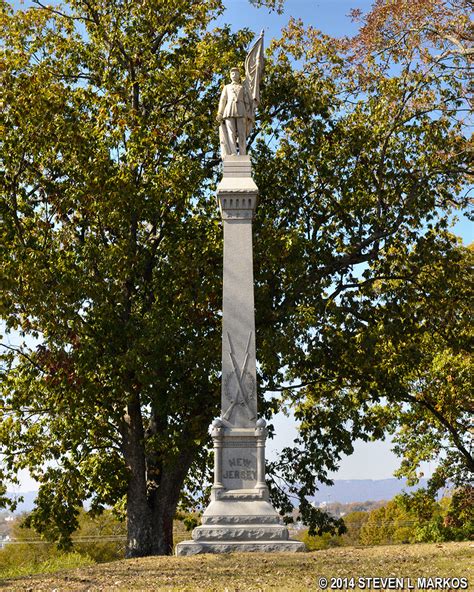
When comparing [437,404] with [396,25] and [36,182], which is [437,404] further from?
[36,182]

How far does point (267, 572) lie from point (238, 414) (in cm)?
467

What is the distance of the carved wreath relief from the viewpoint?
14.6 m

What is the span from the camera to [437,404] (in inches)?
1043

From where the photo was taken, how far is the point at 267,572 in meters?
10.1

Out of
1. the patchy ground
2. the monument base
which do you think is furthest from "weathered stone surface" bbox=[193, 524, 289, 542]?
the patchy ground

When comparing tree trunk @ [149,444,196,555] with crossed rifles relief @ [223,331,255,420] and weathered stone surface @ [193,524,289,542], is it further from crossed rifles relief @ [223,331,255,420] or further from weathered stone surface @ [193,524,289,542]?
weathered stone surface @ [193,524,289,542]

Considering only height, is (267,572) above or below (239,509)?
below

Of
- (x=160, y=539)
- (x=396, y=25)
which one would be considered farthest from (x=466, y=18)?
(x=160, y=539)

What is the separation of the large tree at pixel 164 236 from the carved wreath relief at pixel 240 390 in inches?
109

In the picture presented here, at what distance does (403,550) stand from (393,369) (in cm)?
873

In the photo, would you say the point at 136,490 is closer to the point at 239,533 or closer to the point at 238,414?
the point at 238,414

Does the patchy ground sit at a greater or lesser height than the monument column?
lesser

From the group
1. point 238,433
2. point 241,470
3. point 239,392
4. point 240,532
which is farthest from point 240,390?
point 240,532

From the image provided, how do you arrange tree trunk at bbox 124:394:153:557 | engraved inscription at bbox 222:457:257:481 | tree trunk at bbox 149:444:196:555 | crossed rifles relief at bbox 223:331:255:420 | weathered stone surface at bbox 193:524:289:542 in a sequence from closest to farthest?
1. weathered stone surface at bbox 193:524:289:542
2. engraved inscription at bbox 222:457:257:481
3. crossed rifles relief at bbox 223:331:255:420
4. tree trunk at bbox 124:394:153:557
5. tree trunk at bbox 149:444:196:555
